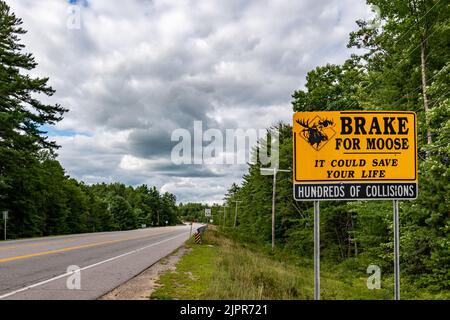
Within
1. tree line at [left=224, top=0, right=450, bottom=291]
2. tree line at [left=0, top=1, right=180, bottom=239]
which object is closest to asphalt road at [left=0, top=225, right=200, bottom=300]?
tree line at [left=224, top=0, right=450, bottom=291]

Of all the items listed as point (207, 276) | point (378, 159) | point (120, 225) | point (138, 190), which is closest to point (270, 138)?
point (207, 276)

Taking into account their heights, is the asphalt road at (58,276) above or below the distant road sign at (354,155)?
below

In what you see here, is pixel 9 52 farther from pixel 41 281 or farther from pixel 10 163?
pixel 41 281

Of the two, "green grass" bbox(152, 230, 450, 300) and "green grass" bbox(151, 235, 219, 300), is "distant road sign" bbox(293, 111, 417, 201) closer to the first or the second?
"green grass" bbox(152, 230, 450, 300)

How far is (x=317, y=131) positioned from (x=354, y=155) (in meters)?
0.83

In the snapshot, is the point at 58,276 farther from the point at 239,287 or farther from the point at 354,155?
the point at 354,155

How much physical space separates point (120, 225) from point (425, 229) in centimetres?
8747

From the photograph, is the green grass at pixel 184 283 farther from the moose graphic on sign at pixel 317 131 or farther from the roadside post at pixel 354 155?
the moose graphic on sign at pixel 317 131

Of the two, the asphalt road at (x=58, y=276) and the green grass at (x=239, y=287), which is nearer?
the asphalt road at (x=58, y=276)

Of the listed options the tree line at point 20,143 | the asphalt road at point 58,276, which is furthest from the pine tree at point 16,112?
the asphalt road at point 58,276

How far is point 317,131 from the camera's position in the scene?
6316mm

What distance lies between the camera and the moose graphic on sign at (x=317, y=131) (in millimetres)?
6297

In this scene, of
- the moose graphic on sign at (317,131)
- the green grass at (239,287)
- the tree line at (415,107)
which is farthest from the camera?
the tree line at (415,107)

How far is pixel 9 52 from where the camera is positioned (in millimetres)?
31391
